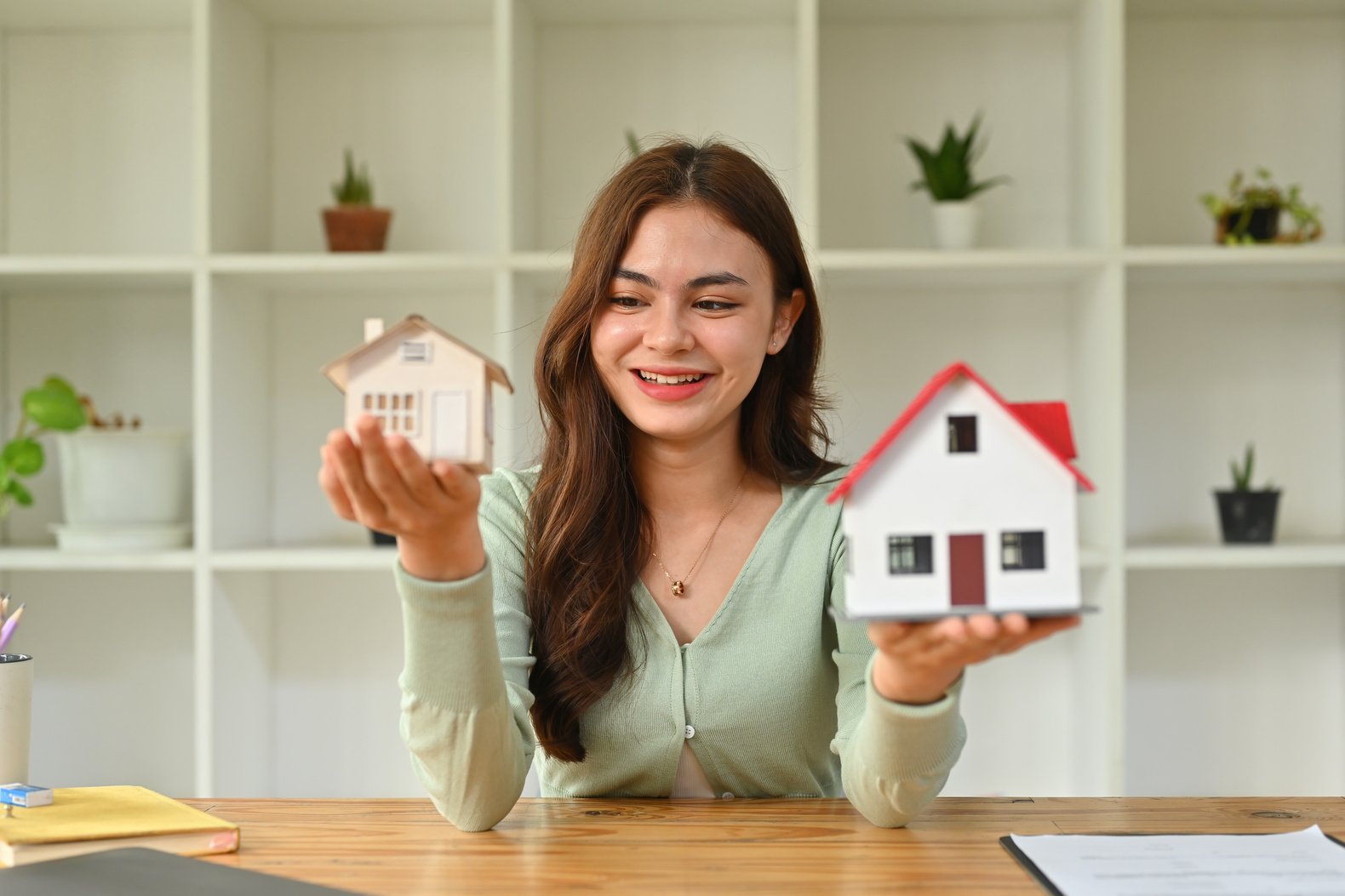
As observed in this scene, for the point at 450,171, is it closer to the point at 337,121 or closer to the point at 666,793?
the point at 337,121

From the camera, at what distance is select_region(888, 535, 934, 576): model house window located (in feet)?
2.43

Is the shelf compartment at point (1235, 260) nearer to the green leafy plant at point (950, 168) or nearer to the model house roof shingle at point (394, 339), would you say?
the green leafy plant at point (950, 168)

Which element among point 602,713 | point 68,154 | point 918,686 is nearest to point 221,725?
point 602,713

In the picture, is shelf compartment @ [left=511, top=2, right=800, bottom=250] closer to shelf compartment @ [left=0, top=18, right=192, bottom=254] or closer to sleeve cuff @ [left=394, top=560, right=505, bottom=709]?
shelf compartment @ [left=0, top=18, right=192, bottom=254]

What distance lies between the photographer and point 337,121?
2.11m

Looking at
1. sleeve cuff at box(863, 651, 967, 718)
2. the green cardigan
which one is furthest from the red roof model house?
the green cardigan

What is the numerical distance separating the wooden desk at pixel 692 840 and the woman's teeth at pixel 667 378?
413mm

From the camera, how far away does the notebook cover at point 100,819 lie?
0.81 m

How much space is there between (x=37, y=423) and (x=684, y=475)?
1250 mm

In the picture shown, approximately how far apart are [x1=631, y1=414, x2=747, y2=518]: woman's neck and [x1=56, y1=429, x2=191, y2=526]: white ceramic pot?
3.43ft

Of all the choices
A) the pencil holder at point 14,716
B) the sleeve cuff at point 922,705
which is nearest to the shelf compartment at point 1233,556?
the sleeve cuff at point 922,705

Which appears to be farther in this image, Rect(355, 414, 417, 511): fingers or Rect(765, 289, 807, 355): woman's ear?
Rect(765, 289, 807, 355): woman's ear

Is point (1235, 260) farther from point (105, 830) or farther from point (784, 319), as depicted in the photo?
point (105, 830)

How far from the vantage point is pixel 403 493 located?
75 cm
